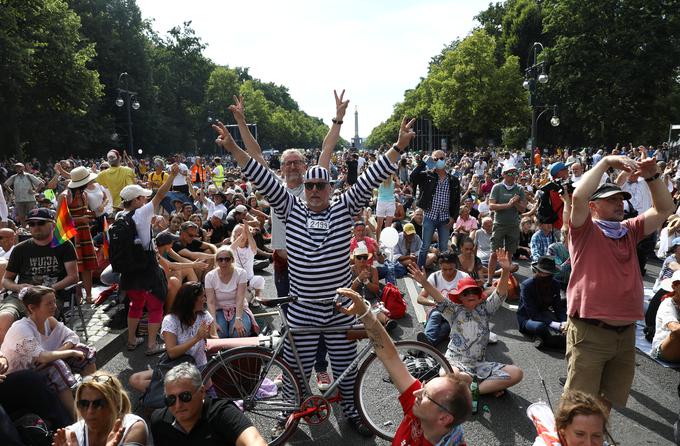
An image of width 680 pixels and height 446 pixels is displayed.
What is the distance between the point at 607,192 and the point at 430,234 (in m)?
5.65

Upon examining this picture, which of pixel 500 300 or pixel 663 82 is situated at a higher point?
pixel 663 82

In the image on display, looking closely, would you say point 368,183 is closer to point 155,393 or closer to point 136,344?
point 155,393

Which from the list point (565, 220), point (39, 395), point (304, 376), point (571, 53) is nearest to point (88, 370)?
point (39, 395)

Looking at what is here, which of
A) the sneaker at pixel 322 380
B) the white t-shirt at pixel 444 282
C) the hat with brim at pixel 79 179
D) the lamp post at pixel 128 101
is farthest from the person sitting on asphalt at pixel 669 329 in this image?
the lamp post at pixel 128 101

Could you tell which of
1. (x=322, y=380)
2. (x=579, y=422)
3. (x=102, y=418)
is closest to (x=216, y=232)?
(x=322, y=380)

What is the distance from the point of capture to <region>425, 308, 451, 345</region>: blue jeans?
588cm

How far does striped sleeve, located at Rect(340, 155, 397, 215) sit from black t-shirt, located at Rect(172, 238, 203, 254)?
446cm

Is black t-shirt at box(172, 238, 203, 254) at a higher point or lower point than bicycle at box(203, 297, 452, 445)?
higher

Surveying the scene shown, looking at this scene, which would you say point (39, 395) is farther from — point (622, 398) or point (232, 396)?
point (622, 398)

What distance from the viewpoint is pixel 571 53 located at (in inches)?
1560

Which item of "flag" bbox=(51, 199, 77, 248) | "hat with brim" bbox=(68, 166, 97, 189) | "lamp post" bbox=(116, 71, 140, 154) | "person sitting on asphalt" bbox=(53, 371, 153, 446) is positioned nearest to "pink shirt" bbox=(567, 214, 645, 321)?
"person sitting on asphalt" bbox=(53, 371, 153, 446)

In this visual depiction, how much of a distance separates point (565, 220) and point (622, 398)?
4.14 feet

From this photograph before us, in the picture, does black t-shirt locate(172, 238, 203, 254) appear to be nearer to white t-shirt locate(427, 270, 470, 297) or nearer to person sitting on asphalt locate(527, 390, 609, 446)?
white t-shirt locate(427, 270, 470, 297)

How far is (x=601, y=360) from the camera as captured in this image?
3586 millimetres
